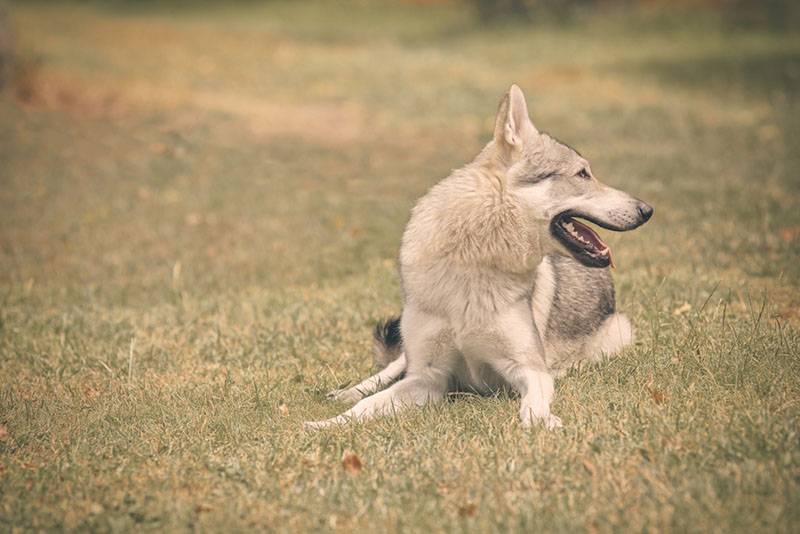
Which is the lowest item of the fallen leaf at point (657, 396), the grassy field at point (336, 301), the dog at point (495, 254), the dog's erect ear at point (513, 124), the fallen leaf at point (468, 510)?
the grassy field at point (336, 301)

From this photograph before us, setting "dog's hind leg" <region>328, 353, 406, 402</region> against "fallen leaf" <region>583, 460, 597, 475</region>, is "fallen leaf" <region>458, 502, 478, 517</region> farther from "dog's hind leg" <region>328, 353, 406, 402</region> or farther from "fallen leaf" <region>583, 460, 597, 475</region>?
"dog's hind leg" <region>328, 353, 406, 402</region>

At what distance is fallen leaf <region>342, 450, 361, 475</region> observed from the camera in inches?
183

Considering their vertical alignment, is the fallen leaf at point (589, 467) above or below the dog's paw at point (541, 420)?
above

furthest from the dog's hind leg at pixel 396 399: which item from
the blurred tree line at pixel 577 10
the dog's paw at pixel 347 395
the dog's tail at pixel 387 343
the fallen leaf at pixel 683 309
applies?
the blurred tree line at pixel 577 10

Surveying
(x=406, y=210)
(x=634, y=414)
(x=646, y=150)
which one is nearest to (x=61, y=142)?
(x=406, y=210)

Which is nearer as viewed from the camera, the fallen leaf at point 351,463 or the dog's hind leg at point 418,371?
the fallen leaf at point 351,463

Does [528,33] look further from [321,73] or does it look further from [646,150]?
[646,150]

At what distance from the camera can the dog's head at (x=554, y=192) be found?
214 inches

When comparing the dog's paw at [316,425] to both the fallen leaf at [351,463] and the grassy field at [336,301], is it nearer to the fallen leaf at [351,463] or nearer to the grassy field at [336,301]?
the grassy field at [336,301]

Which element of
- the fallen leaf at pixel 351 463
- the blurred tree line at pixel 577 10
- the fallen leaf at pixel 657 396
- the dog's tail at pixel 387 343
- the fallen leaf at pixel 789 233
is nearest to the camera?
the fallen leaf at pixel 351 463

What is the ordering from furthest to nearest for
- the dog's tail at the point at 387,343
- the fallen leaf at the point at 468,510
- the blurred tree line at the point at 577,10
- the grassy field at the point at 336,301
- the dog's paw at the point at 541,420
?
the blurred tree line at the point at 577,10
the dog's tail at the point at 387,343
the dog's paw at the point at 541,420
the grassy field at the point at 336,301
the fallen leaf at the point at 468,510

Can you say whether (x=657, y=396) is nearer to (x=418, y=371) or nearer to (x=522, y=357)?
(x=522, y=357)

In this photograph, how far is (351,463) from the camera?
184 inches

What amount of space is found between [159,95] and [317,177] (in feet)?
A: 21.8
